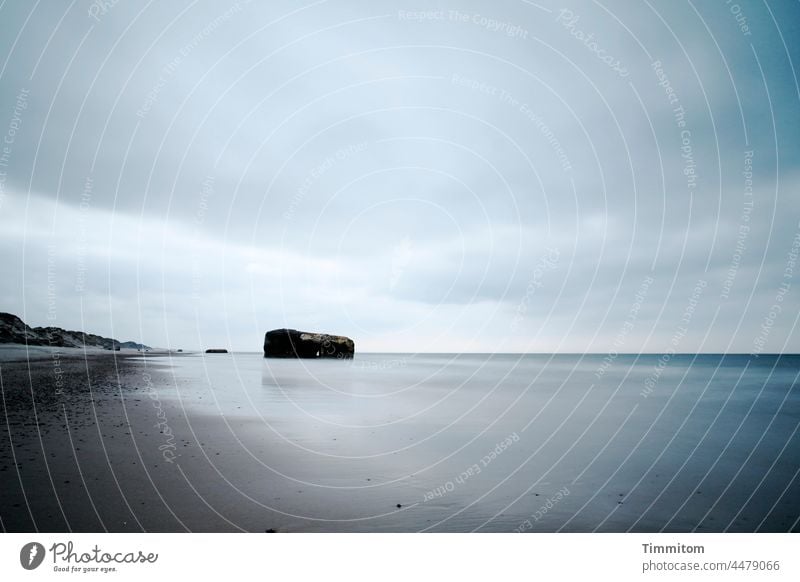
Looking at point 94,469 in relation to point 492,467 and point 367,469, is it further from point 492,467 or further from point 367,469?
point 492,467

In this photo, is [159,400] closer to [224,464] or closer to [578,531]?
[224,464]

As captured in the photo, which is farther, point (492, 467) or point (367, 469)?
point (492, 467)

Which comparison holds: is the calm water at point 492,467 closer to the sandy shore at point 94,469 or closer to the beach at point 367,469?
the beach at point 367,469

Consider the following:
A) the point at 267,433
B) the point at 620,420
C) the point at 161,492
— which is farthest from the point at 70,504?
the point at 620,420

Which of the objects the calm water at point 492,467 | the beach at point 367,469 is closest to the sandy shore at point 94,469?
the beach at point 367,469

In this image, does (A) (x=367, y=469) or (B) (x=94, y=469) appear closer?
(B) (x=94, y=469)

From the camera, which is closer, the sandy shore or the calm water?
the sandy shore

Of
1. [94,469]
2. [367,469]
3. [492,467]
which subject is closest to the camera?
[94,469]

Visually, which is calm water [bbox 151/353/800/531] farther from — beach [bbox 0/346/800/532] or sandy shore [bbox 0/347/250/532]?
sandy shore [bbox 0/347/250/532]

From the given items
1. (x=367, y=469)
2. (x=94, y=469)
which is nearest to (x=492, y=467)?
(x=367, y=469)

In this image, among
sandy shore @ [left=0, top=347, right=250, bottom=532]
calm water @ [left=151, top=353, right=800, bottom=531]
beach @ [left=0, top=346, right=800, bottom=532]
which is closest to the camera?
sandy shore @ [left=0, top=347, right=250, bottom=532]

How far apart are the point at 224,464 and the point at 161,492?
1.95 metres

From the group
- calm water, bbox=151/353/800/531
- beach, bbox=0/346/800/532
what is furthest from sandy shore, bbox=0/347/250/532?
calm water, bbox=151/353/800/531

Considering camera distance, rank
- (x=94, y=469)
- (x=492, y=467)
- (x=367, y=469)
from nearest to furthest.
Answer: (x=94, y=469), (x=367, y=469), (x=492, y=467)
